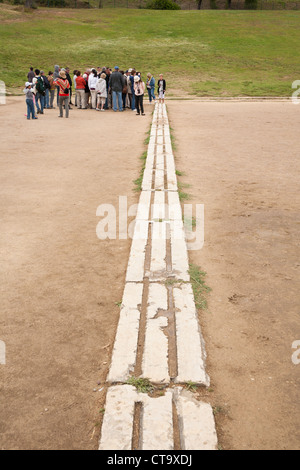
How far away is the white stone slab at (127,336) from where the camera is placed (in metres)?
2.70

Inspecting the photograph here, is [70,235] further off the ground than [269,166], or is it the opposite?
[269,166]

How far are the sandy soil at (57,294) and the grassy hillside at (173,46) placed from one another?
20704mm

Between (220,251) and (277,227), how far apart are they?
3.78 ft

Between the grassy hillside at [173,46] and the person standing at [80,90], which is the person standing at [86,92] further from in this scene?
the grassy hillside at [173,46]

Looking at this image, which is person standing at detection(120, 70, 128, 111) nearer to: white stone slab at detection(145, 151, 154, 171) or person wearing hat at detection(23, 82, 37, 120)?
person wearing hat at detection(23, 82, 37, 120)

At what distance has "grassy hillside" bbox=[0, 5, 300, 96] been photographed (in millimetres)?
29342

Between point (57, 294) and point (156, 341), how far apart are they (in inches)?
47.7

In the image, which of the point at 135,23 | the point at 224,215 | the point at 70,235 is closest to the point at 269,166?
the point at 224,215

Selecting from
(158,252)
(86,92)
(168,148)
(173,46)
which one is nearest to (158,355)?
(158,252)

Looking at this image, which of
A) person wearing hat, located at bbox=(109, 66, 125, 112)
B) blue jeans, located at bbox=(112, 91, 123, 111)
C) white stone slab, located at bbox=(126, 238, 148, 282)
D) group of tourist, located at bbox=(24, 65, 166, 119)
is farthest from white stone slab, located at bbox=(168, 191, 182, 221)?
blue jeans, located at bbox=(112, 91, 123, 111)

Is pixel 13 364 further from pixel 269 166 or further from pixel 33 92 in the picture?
pixel 33 92

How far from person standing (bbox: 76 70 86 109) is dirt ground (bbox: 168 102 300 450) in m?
9.60

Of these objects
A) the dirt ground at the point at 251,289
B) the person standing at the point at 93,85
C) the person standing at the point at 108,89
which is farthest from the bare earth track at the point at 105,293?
the person standing at the point at 108,89

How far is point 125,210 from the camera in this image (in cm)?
573
